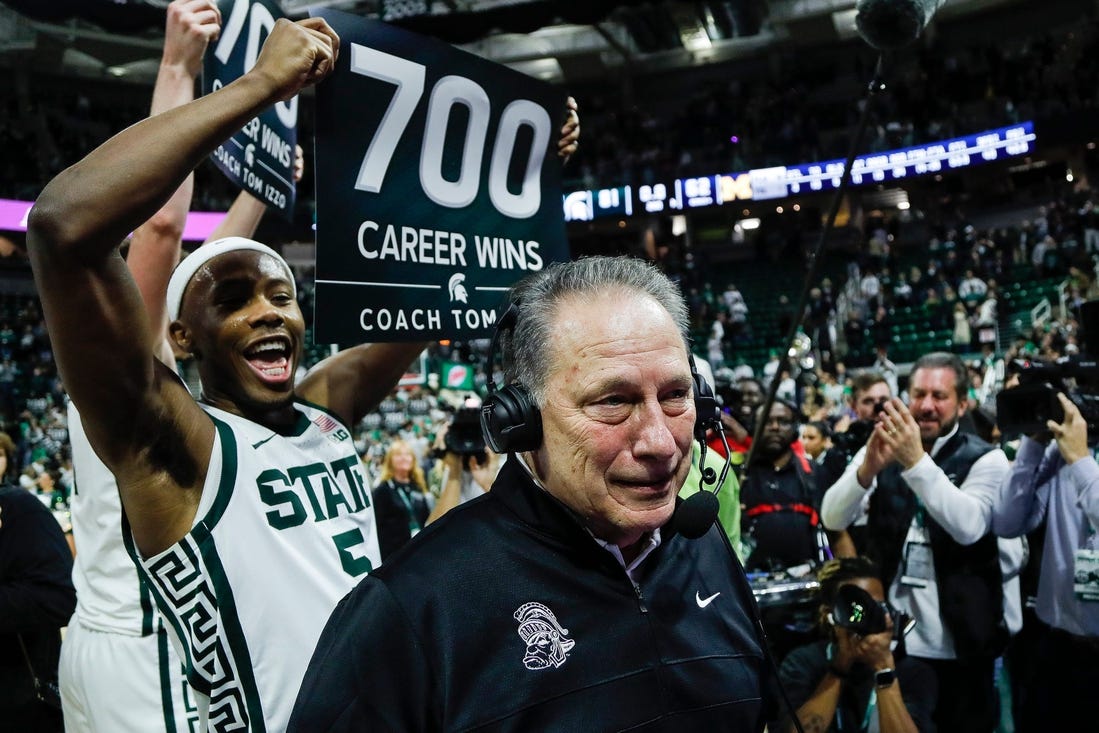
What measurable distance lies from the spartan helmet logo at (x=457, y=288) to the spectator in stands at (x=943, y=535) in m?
1.75

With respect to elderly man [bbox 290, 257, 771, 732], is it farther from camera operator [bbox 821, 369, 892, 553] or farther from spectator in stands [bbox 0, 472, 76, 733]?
camera operator [bbox 821, 369, 892, 553]

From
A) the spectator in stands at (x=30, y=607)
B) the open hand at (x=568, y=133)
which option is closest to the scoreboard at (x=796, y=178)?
the open hand at (x=568, y=133)

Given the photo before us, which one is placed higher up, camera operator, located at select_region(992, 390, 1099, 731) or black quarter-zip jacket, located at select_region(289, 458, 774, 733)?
black quarter-zip jacket, located at select_region(289, 458, 774, 733)

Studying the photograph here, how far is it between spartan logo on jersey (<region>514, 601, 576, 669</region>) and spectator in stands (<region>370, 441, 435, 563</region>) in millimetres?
3221

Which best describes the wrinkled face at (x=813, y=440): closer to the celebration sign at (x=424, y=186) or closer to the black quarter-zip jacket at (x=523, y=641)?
the celebration sign at (x=424, y=186)

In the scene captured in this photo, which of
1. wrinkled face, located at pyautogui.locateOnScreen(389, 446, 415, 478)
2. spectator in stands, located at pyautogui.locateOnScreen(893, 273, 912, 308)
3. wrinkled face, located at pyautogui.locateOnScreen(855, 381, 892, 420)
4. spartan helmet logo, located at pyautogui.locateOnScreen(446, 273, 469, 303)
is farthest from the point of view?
spectator in stands, located at pyautogui.locateOnScreen(893, 273, 912, 308)

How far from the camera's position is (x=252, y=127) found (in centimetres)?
236

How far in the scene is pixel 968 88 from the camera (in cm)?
2323

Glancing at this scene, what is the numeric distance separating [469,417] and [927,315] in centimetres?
1647

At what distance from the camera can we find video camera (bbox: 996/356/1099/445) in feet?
10.4

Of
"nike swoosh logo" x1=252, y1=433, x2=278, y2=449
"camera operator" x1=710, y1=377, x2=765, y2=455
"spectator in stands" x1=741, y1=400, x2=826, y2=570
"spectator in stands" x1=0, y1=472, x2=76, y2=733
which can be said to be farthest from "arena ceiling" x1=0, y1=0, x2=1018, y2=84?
"nike swoosh logo" x1=252, y1=433, x2=278, y2=449

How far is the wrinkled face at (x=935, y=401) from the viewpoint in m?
3.73

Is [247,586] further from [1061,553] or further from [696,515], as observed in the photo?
[1061,553]

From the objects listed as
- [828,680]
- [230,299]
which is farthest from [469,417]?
[230,299]
